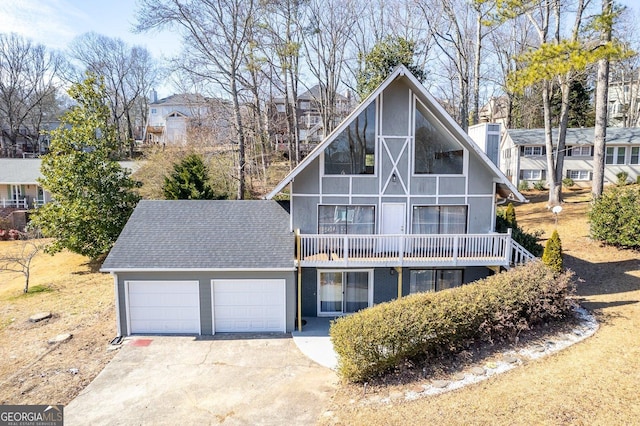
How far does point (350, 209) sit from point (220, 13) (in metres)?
17.3

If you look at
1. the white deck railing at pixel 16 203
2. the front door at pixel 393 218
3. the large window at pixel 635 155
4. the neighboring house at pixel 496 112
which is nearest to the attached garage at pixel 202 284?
the front door at pixel 393 218

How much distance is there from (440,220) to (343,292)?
14.4 ft

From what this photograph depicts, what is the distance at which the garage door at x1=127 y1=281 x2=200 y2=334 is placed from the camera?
513 inches

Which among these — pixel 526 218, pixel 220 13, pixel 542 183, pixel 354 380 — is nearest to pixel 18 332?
pixel 354 380

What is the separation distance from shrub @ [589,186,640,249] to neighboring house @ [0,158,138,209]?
105 ft

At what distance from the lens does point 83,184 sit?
2073cm

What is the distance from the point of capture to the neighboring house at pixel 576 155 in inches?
1312

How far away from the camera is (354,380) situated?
30.6 ft

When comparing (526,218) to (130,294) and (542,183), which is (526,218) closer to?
(542,183)

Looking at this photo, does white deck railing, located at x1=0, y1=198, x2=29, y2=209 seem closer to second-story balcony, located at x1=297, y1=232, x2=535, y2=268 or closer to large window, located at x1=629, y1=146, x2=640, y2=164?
second-story balcony, located at x1=297, y1=232, x2=535, y2=268

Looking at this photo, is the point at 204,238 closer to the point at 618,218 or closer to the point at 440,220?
the point at 440,220

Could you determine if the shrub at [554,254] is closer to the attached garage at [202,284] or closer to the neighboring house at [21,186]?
the attached garage at [202,284]

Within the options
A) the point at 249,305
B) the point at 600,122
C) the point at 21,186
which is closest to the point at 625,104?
the point at 600,122

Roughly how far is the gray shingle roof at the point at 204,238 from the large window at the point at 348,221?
1.35 m
